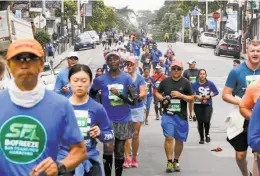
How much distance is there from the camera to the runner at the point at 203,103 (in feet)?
46.3

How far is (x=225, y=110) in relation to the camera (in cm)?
2039

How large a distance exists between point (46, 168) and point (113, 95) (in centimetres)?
554

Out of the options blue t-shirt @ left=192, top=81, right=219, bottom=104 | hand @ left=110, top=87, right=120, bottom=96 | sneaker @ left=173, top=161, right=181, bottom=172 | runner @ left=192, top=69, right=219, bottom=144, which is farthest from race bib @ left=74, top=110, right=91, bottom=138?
blue t-shirt @ left=192, top=81, right=219, bottom=104

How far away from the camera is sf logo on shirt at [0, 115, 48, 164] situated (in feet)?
12.7

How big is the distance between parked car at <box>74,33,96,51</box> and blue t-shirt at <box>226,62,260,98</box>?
46548 millimetres

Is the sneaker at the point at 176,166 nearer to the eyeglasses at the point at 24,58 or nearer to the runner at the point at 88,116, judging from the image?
the runner at the point at 88,116

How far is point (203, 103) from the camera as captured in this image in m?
14.2

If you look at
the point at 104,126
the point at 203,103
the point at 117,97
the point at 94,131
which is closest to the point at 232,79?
the point at 117,97

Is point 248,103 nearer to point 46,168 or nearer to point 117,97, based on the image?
point 46,168

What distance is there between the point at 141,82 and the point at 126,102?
176 cm

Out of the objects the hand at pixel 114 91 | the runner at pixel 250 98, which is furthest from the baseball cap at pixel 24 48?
→ the hand at pixel 114 91

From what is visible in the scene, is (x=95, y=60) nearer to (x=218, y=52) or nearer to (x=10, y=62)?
(x=218, y=52)

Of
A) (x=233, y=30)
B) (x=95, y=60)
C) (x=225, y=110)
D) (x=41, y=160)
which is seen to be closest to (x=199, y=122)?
(x=225, y=110)

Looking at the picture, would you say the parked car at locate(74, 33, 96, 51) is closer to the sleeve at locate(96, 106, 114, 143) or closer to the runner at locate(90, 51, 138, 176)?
the runner at locate(90, 51, 138, 176)
